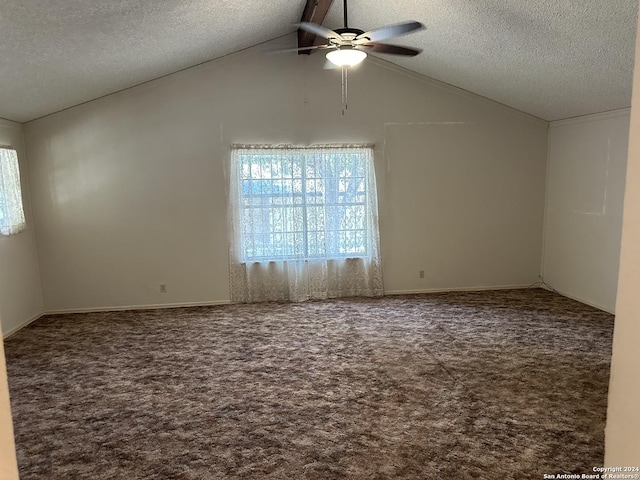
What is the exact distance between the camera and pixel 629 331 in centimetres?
60

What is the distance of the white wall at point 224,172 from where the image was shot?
16.1ft

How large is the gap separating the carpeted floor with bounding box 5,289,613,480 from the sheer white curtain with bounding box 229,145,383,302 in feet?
1.76

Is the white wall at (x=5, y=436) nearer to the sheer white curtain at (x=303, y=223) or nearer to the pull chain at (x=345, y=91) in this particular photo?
the sheer white curtain at (x=303, y=223)

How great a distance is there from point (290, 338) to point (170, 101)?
117 inches

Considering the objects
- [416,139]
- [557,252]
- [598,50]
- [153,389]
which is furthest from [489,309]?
[153,389]

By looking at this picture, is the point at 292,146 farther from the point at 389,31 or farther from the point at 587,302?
the point at 587,302

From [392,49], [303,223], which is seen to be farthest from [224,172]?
[392,49]

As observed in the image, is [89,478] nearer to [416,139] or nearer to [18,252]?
[18,252]

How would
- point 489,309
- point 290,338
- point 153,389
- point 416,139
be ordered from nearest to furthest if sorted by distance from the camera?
point 153,389 → point 290,338 → point 489,309 → point 416,139

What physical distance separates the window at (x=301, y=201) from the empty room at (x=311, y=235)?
26 mm

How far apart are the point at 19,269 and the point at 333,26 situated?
425 centimetres

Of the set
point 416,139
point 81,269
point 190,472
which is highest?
point 416,139

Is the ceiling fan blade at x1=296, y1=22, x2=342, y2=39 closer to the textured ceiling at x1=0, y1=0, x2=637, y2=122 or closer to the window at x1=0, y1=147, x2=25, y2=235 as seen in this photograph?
the textured ceiling at x1=0, y1=0, x2=637, y2=122

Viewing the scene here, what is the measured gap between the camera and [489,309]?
4934 millimetres
